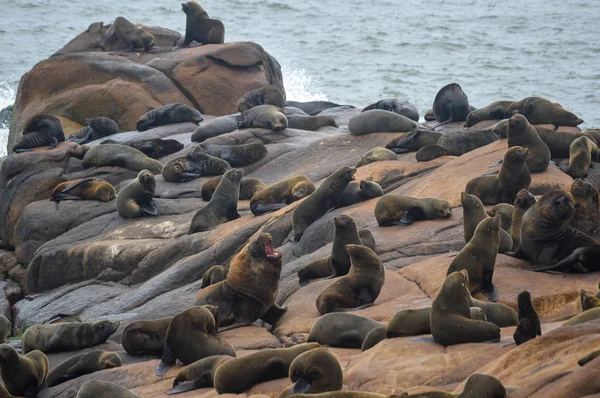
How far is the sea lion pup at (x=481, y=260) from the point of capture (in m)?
8.50

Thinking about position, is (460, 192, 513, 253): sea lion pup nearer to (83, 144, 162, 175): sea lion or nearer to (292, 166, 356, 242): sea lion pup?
(292, 166, 356, 242): sea lion pup

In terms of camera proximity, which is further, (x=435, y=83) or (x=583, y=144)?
(x=435, y=83)

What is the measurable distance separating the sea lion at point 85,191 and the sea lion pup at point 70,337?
261 inches

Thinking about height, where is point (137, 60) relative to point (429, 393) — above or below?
Result: below

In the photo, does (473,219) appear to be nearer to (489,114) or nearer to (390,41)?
(489,114)

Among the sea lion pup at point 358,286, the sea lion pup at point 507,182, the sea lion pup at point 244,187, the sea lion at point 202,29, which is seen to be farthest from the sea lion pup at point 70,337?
the sea lion at point 202,29

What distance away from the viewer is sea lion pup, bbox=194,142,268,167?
57.3 feet

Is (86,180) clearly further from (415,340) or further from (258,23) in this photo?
(258,23)

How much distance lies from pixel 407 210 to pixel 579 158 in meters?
2.47

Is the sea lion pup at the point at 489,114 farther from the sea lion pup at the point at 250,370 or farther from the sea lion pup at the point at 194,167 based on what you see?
the sea lion pup at the point at 250,370

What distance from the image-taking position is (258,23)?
55.3m

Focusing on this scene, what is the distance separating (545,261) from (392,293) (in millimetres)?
1476

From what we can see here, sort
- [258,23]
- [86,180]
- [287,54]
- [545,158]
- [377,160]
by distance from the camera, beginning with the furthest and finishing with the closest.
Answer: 1. [258,23]
2. [287,54]
3. [86,180]
4. [377,160]
5. [545,158]

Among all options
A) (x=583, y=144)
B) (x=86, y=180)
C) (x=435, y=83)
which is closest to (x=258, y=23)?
(x=435, y=83)
